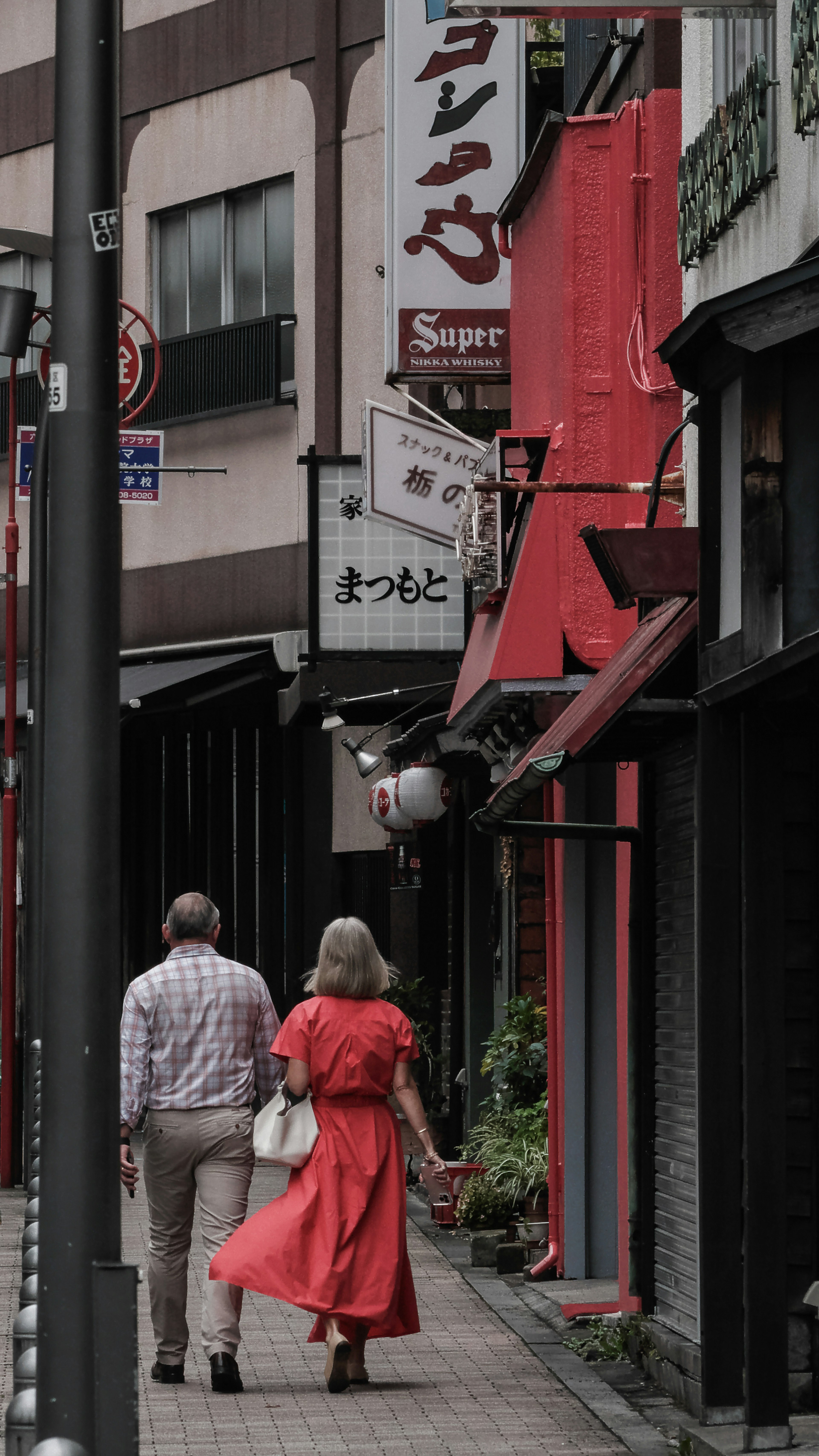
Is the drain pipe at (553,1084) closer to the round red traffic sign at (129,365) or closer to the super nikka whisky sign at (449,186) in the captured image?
the super nikka whisky sign at (449,186)

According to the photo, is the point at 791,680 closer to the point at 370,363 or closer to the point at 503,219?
the point at 503,219

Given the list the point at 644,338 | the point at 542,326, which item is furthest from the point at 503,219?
the point at 644,338

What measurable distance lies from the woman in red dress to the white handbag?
0.15 feet

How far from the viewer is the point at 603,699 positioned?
9.17 metres

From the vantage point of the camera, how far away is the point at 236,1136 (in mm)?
9633

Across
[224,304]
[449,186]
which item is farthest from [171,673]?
[449,186]

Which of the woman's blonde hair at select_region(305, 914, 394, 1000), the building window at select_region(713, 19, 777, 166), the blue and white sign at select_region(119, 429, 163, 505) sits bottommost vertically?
the woman's blonde hair at select_region(305, 914, 394, 1000)

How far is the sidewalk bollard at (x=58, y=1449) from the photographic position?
435 centimetres

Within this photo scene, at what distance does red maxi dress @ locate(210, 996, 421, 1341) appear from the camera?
368 inches

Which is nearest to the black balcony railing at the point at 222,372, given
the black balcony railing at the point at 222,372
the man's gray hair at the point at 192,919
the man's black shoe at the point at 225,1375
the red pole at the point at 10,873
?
the black balcony railing at the point at 222,372

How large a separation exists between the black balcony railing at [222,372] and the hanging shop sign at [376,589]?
5.38 m

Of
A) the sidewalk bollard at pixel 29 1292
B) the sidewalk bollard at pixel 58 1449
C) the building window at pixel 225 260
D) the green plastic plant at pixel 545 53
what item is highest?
the green plastic plant at pixel 545 53

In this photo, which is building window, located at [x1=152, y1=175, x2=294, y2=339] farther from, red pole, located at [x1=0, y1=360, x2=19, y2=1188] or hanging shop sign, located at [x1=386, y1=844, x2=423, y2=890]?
hanging shop sign, located at [x1=386, y1=844, x2=423, y2=890]

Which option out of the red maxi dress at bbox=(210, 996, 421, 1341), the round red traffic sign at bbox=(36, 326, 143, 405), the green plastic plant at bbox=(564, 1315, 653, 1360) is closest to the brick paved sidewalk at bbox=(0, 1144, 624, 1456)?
the green plastic plant at bbox=(564, 1315, 653, 1360)
